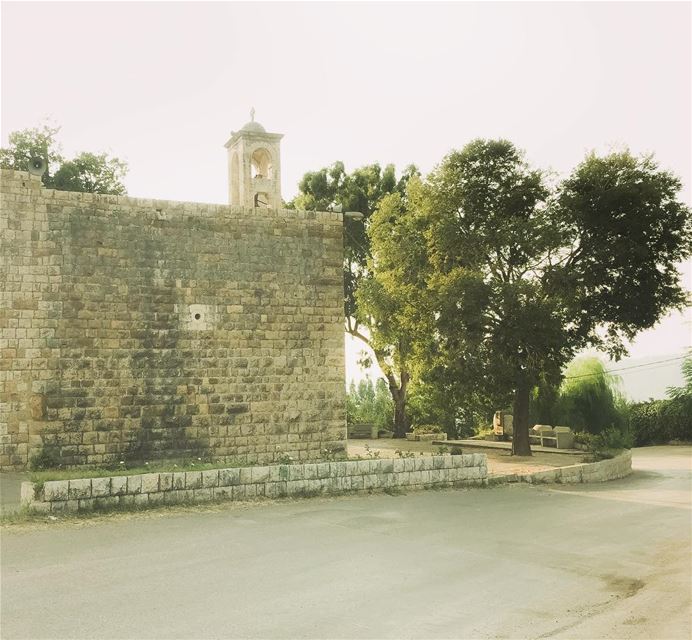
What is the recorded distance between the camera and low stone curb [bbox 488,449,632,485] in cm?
1488

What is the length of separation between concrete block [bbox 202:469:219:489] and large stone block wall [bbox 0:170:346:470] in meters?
3.70

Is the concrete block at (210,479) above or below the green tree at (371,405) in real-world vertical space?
below

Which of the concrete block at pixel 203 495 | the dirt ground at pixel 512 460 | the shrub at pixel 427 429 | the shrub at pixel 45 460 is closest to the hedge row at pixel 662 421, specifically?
the shrub at pixel 427 429

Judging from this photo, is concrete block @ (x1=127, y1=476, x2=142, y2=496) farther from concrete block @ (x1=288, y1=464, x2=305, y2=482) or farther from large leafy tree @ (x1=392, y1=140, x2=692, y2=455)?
large leafy tree @ (x1=392, y1=140, x2=692, y2=455)

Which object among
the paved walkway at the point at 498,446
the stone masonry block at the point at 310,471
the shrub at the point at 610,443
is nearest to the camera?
the stone masonry block at the point at 310,471

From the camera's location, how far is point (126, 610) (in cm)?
577

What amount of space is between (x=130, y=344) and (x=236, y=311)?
2303 millimetres

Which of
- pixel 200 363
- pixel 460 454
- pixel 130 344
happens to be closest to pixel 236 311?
pixel 200 363

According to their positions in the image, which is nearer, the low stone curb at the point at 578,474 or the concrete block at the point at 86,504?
the concrete block at the point at 86,504

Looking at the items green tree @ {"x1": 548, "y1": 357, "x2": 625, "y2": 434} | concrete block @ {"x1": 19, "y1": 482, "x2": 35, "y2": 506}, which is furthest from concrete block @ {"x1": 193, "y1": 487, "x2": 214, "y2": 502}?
green tree @ {"x1": 548, "y1": 357, "x2": 625, "y2": 434}

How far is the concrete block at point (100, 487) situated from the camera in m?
9.40

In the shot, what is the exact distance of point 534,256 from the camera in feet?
59.1

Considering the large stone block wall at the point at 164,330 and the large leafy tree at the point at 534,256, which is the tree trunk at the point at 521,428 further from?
the large stone block wall at the point at 164,330

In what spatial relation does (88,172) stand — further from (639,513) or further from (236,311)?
(639,513)
